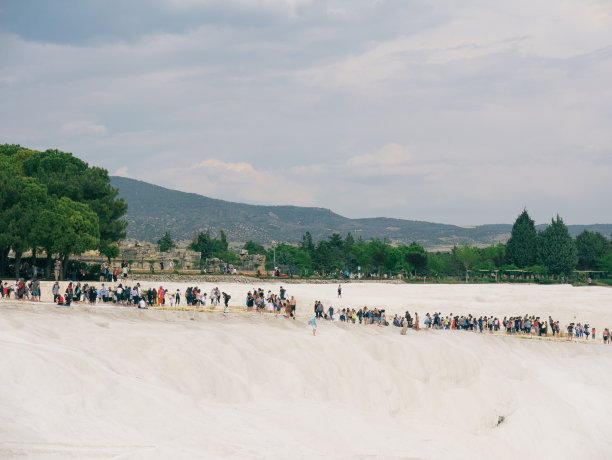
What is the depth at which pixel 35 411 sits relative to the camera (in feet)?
51.0

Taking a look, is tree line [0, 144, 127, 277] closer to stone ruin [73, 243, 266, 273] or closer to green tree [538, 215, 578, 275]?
stone ruin [73, 243, 266, 273]

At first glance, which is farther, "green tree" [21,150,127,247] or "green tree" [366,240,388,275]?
"green tree" [366,240,388,275]

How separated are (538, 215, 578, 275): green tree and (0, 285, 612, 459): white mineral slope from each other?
64.0 metres

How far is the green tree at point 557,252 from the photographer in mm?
97500

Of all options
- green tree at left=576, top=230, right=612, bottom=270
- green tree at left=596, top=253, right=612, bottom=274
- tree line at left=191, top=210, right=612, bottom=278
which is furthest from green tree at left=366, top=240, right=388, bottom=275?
green tree at left=596, top=253, right=612, bottom=274

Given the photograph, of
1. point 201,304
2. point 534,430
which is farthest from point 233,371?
point 201,304

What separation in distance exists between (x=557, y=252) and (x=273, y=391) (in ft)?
279

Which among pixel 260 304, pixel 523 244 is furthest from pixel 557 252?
pixel 260 304

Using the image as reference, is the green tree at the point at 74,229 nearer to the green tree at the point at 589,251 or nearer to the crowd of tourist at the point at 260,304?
the crowd of tourist at the point at 260,304

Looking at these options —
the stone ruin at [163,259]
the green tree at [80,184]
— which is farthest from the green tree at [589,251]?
the green tree at [80,184]

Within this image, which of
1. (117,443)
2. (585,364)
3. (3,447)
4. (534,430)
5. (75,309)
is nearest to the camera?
(3,447)

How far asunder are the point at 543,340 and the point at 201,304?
22.8 metres

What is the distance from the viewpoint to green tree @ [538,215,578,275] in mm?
97500

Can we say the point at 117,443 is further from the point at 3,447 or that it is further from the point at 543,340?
the point at 543,340
